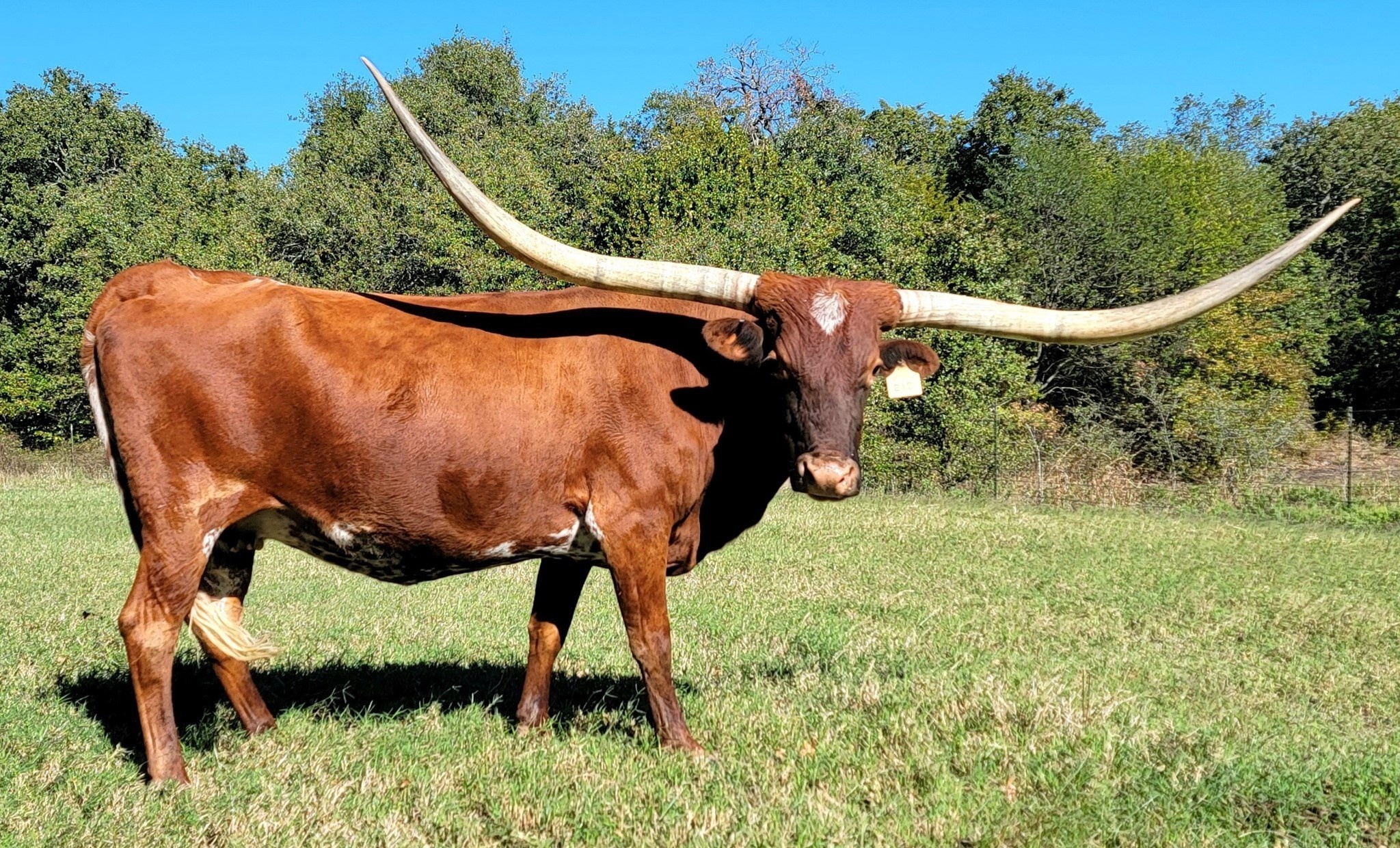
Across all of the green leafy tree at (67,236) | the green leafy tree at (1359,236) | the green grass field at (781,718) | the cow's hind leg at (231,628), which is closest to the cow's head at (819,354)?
the green grass field at (781,718)

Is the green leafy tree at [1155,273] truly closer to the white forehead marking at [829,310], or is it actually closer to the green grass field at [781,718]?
the green grass field at [781,718]

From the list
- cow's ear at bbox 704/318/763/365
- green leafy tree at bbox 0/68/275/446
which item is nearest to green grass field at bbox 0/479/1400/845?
cow's ear at bbox 704/318/763/365

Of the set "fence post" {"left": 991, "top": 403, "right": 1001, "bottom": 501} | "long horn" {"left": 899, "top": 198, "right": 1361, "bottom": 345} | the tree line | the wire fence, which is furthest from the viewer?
the tree line

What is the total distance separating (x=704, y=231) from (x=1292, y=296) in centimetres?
2218

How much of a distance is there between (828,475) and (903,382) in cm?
98

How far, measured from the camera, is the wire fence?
20.5 m

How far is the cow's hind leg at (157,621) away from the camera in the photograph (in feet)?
15.7

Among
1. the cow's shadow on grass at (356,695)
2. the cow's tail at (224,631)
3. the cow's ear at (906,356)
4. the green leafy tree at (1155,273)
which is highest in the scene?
the green leafy tree at (1155,273)

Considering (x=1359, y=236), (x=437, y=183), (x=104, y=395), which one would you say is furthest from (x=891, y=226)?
(x=104, y=395)

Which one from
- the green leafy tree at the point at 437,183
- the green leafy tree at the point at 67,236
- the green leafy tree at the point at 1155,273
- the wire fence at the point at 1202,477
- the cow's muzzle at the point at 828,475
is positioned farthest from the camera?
the green leafy tree at the point at 67,236

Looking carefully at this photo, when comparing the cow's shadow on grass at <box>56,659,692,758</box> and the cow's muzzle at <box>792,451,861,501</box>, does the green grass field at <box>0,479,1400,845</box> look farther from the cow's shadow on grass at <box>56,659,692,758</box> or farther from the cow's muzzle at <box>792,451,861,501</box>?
the cow's muzzle at <box>792,451,861,501</box>

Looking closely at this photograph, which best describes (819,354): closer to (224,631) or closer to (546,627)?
(546,627)

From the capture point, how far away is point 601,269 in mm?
5312

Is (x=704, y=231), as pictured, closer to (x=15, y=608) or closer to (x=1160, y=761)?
(x=15, y=608)
